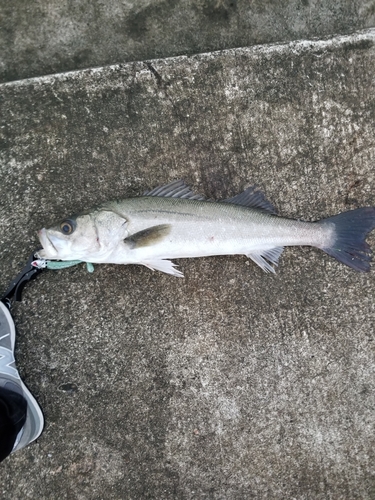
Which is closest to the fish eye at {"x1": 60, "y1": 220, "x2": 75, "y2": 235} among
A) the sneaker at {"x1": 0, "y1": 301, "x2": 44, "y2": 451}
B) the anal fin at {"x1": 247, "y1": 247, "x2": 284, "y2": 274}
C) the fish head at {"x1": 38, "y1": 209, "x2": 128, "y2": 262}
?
the fish head at {"x1": 38, "y1": 209, "x2": 128, "y2": 262}

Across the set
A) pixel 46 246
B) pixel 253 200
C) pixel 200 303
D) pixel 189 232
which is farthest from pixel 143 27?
pixel 200 303

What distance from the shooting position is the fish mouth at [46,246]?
2.85m

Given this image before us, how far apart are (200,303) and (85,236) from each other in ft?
3.59

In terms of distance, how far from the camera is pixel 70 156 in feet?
11.0

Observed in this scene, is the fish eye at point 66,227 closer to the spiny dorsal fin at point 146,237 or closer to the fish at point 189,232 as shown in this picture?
the fish at point 189,232

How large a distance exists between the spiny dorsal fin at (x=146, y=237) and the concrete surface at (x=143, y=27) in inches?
74.6

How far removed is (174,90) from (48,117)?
1.12 metres

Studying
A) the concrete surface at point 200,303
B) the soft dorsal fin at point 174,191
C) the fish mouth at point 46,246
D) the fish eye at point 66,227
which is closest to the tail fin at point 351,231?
the concrete surface at point 200,303

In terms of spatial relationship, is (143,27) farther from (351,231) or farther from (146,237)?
(351,231)

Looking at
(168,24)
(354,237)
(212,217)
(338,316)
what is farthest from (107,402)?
(168,24)

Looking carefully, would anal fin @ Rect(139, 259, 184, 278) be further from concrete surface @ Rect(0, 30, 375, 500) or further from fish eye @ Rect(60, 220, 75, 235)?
fish eye @ Rect(60, 220, 75, 235)

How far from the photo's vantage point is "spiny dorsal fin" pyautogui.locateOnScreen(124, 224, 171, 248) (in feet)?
9.61

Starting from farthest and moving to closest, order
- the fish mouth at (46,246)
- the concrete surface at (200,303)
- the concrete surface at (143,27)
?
the concrete surface at (143,27) < the concrete surface at (200,303) < the fish mouth at (46,246)

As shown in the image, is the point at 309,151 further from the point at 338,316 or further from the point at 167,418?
the point at 167,418
